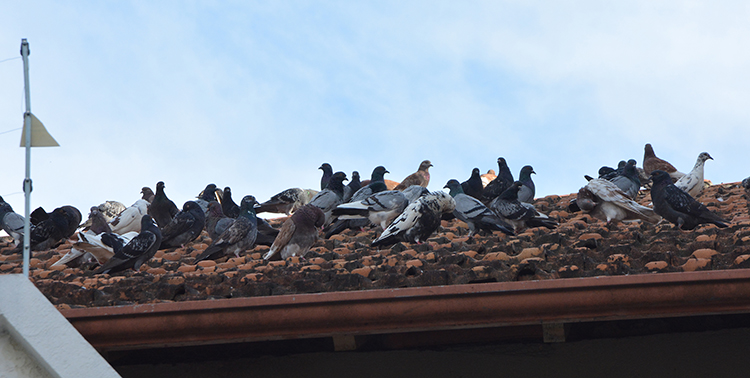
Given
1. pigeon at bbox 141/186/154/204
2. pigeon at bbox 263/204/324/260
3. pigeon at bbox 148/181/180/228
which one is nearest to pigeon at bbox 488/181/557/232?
pigeon at bbox 263/204/324/260

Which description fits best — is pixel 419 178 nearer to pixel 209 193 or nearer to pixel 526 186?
pixel 526 186

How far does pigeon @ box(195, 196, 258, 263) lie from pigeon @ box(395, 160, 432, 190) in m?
5.03

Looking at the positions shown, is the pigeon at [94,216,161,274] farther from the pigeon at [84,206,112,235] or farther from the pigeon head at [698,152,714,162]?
the pigeon head at [698,152,714,162]

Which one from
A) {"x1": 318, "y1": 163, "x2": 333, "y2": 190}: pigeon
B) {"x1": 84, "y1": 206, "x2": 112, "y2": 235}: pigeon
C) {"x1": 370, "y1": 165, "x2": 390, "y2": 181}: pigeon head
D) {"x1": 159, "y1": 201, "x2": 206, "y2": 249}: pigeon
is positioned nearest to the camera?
{"x1": 159, "y1": 201, "x2": 206, "y2": 249}: pigeon

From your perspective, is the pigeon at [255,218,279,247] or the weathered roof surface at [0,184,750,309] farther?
the pigeon at [255,218,279,247]

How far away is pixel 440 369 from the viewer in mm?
3920

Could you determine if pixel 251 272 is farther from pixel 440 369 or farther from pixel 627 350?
pixel 627 350

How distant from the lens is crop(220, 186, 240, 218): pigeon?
389 inches

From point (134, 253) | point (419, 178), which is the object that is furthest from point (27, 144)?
point (419, 178)

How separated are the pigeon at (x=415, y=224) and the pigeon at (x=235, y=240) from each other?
→ 1.48 meters

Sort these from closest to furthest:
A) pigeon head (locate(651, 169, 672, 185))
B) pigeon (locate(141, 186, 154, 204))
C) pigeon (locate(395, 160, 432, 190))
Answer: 1. pigeon head (locate(651, 169, 672, 185))
2. pigeon (locate(395, 160, 432, 190))
3. pigeon (locate(141, 186, 154, 204))

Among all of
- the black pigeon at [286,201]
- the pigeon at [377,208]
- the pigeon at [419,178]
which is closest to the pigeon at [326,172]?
the black pigeon at [286,201]

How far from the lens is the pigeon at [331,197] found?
9008 mm

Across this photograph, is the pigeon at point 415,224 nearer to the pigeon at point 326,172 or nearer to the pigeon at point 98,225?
the pigeon at point 98,225
